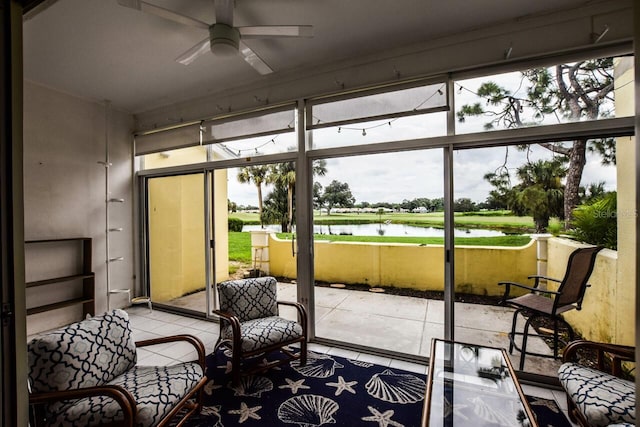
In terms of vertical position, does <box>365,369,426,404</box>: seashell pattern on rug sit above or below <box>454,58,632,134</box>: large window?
below

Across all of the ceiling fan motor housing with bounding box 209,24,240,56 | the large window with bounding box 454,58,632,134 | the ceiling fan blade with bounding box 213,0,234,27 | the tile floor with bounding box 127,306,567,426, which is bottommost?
the tile floor with bounding box 127,306,567,426

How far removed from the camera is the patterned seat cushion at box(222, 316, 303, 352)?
2.45 m

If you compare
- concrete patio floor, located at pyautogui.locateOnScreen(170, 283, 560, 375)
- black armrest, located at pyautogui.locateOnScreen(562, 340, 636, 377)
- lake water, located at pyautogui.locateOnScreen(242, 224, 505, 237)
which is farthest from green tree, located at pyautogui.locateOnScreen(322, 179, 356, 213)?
black armrest, located at pyautogui.locateOnScreen(562, 340, 636, 377)

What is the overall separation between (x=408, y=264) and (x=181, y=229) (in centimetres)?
337

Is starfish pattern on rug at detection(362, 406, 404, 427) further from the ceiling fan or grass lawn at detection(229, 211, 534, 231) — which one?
the ceiling fan

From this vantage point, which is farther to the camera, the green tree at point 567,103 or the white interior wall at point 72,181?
the white interior wall at point 72,181

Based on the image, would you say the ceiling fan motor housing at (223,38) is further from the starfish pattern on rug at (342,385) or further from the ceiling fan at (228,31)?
the starfish pattern on rug at (342,385)

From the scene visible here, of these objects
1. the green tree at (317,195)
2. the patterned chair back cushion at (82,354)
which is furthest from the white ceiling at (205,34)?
the patterned chair back cushion at (82,354)

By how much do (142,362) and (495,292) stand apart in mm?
3508

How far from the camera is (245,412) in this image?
2.10m

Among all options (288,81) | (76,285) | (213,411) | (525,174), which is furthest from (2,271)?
(76,285)

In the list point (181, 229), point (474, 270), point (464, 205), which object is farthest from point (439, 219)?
point (181, 229)

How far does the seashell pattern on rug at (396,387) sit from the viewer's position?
2.22m

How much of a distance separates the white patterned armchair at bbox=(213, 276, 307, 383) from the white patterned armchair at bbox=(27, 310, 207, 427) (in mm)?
490
